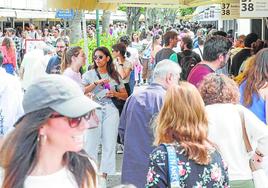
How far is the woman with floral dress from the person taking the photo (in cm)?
365

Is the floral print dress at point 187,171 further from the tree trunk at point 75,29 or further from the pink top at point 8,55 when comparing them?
the tree trunk at point 75,29

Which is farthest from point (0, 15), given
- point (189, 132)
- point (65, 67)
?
point (189, 132)

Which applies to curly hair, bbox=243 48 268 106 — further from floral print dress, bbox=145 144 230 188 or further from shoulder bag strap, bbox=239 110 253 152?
floral print dress, bbox=145 144 230 188

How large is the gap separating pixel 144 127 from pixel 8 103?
57.7 inches

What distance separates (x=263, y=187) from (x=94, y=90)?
13.0 ft

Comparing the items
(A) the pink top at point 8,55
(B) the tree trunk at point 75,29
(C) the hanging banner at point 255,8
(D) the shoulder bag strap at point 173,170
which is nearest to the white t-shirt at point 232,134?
(D) the shoulder bag strap at point 173,170

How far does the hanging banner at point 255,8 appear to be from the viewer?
412 inches

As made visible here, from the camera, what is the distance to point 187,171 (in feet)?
11.9

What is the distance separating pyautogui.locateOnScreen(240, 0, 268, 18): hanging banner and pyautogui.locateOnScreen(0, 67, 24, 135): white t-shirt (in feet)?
17.9

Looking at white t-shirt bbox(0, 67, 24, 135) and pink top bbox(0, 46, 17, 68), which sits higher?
pink top bbox(0, 46, 17, 68)

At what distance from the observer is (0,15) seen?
118ft

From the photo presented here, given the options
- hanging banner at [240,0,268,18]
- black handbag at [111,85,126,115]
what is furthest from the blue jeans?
black handbag at [111,85,126,115]

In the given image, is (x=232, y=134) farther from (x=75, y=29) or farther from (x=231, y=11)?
(x=75, y=29)

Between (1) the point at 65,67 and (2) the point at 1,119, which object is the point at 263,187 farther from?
(1) the point at 65,67
